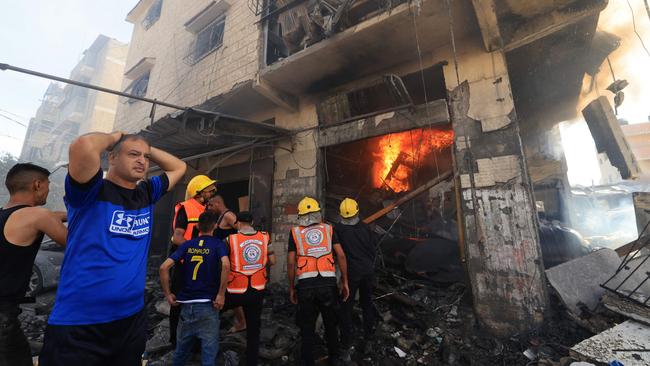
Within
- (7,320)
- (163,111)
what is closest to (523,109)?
(7,320)

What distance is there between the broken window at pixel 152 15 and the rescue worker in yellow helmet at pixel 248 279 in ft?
44.0

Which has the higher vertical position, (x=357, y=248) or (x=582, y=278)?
(x=357, y=248)

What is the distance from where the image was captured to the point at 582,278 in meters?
4.06

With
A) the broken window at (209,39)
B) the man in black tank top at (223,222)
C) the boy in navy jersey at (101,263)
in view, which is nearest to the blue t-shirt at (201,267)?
the man in black tank top at (223,222)

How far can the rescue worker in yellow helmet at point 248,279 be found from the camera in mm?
3119

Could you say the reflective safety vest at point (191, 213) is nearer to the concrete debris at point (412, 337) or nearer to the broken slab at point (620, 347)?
the concrete debris at point (412, 337)

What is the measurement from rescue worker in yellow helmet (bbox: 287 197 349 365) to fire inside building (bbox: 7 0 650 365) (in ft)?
2.26

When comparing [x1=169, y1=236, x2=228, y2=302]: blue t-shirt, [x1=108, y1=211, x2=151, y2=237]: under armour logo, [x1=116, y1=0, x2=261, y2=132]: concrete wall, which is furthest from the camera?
[x1=116, y1=0, x2=261, y2=132]: concrete wall

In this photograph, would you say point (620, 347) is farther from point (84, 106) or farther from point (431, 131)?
point (84, 106)

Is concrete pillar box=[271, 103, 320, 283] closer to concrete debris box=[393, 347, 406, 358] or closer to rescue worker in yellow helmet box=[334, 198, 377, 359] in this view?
rescue worker in yellow helmet box=[334, 198, 377, 359]

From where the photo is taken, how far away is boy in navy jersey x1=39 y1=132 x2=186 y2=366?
4.78ft

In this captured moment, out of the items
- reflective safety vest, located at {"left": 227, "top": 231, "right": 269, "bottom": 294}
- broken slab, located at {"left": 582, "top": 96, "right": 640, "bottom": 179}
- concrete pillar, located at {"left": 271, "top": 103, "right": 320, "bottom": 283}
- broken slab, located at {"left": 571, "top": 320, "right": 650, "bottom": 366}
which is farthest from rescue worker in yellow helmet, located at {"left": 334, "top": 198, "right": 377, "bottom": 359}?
broken slab, located at {"left": 582, "top": 96, "right": 640, "bottom": 179}

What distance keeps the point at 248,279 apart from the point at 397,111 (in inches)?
161

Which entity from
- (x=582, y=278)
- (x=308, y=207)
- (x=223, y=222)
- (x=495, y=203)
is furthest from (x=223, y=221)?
(x=582, y=278)
